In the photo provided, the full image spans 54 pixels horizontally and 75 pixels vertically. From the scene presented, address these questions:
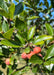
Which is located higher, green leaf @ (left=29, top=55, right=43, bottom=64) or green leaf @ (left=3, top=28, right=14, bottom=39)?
green leaf @ (left=3, top=28, right=14, bottom=39)

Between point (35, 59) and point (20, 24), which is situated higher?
point (20, 24)

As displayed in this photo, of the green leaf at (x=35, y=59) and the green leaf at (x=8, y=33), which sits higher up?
the green leaf at (x=8, y=33)

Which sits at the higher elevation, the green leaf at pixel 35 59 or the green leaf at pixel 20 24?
the green leaf at pixel 20 24

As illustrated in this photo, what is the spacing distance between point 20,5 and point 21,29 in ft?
0.46

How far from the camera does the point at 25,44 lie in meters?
0.74

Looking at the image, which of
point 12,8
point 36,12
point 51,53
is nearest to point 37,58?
point 51,53

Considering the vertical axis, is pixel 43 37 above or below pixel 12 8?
below

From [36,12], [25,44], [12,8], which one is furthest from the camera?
[36,12]

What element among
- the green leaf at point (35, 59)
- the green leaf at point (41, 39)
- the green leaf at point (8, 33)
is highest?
the green leaf at point (8, 33)

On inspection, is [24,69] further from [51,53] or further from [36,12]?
[36,12]

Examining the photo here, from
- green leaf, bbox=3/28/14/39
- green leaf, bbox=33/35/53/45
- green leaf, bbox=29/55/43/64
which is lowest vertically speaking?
green leaf, bbox=29/55/43/64

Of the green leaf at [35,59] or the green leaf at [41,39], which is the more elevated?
the green leaf at [41,39]

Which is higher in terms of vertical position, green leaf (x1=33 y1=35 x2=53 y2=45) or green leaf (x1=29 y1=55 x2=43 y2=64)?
green leaf (x1=33 y1=35 x2=53 y2=45)

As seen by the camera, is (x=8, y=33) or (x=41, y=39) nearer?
(x=8, y=33)
